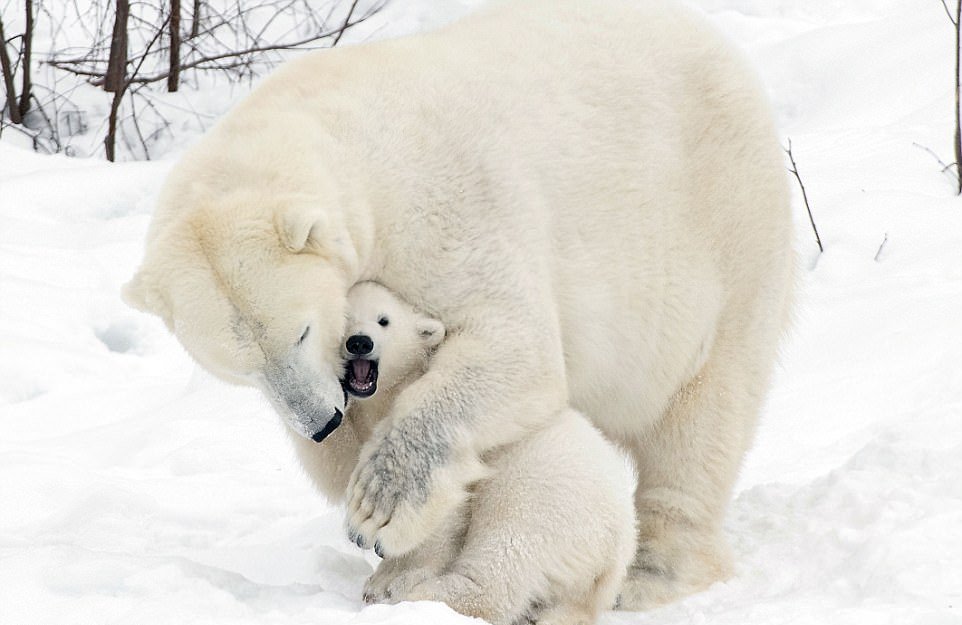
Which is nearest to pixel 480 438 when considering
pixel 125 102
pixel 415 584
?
pixel 415 584

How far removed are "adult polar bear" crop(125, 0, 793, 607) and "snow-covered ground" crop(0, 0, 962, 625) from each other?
35 cm

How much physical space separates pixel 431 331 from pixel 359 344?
0.65ft

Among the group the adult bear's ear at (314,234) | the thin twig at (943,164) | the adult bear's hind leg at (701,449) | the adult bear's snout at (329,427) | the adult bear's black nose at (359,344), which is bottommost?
the thin twig at (943,164)

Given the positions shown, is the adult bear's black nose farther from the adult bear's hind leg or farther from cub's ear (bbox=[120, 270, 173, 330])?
the adult bear's hind leg

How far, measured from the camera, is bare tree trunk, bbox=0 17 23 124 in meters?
9.67

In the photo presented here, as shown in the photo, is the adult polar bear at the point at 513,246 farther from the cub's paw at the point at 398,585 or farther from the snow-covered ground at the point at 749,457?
the snow-covered ground at the point at 749,457

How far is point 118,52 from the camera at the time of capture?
9.80 metres

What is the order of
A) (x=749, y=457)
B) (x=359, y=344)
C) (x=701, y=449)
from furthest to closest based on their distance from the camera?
1. (x=749, y=457)
2. (x=701, y=449)
3. (x=359, y=344)

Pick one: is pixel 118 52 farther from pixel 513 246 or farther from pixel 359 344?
pixel 359 344

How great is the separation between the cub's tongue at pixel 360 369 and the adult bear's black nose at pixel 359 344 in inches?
1.2

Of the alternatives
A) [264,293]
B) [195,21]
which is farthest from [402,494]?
[195,21]

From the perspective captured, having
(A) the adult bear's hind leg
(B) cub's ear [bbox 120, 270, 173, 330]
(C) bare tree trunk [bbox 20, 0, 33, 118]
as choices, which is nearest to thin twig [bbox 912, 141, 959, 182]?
(A) the adult bear's hind leg

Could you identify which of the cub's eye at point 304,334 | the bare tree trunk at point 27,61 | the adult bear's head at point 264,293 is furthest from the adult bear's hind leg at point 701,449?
the bare tree trunk at point 27,61

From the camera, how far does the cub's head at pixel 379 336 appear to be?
330 centimetres
